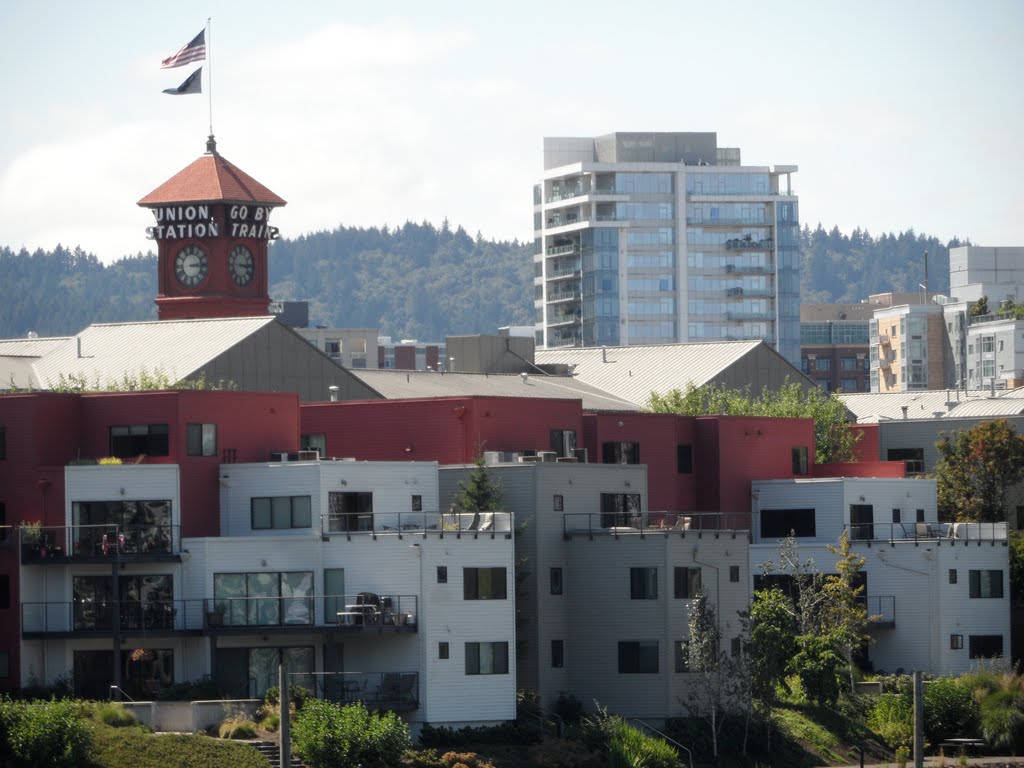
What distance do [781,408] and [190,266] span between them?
31058mm

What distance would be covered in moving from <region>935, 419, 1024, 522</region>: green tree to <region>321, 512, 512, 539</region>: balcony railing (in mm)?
33700

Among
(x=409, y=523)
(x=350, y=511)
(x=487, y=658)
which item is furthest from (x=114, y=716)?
(x=409, y=523)

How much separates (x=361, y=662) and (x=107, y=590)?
9.11 m

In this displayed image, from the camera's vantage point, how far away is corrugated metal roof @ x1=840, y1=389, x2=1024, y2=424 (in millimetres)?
127500

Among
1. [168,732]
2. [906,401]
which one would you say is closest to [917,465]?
[906,401]

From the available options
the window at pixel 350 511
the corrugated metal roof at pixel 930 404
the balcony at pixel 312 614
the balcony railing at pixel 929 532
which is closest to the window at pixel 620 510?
the window at pixel 350 511

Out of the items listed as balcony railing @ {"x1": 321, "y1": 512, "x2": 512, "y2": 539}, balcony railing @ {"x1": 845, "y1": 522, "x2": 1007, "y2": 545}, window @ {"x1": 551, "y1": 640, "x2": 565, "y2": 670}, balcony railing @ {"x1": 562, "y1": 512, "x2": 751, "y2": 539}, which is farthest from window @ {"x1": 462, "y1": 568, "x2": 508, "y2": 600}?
balcony railing @ {"x1": 845, "y1": 522, "x2": 1007, "y2": 545}

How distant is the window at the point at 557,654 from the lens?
85125mm

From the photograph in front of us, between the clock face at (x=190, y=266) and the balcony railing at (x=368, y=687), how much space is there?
141ft

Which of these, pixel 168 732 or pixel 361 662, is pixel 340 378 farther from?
pixel 168 732

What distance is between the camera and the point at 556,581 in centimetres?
8556

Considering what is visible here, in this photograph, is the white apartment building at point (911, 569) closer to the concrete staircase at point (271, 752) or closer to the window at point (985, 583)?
the window at point (985, 583)

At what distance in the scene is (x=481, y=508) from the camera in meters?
84.2

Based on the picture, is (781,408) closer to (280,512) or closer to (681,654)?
(681,654)
